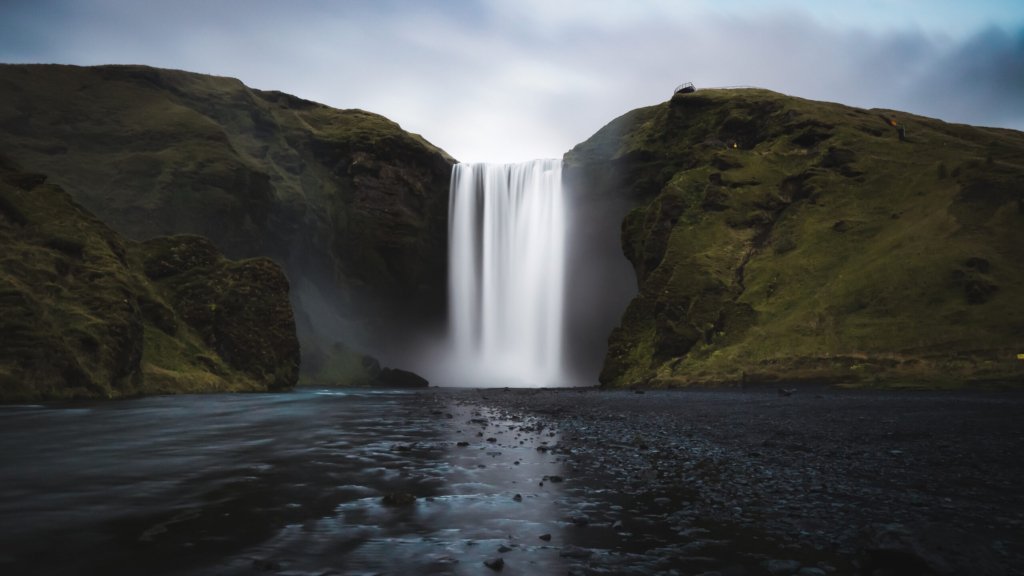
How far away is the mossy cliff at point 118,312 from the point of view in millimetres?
30031

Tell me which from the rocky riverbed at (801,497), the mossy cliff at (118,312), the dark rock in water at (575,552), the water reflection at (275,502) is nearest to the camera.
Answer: the rocky riverbed at (801,497)

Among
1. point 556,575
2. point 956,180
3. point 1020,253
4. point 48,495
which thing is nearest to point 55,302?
point 48,495

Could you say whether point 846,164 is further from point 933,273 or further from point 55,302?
point 55,302

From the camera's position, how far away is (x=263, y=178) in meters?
91.4

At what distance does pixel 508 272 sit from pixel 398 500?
297 feet

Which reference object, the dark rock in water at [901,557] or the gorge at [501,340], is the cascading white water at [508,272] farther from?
the dark rock in water at [901,557]

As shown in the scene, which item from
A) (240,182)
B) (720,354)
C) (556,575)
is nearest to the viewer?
(556,575)

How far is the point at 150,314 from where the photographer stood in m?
47.9

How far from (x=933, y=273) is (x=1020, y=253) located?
6.69 meters

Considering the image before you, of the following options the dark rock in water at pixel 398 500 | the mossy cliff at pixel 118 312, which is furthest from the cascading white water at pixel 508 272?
the dark rock in water at pixel 398 500

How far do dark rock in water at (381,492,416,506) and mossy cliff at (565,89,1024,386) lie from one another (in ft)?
129

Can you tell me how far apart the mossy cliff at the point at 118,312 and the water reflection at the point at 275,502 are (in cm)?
1493

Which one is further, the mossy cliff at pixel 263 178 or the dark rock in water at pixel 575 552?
the mossy cliff at pixel 263 178

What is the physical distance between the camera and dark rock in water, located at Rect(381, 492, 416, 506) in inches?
353
